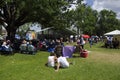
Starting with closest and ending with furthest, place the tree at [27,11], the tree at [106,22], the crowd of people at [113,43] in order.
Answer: the tree at [27,11]
the crowd of people at [113,43]
the tree at [106,22]

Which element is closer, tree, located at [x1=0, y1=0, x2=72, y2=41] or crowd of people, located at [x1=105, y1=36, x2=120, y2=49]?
tree, located at [x1=0, y1=0, x2=72, y2=41]

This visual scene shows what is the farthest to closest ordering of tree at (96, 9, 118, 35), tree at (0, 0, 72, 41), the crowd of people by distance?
tree at (96, 9, 118, 35) → the crowd of people → tree at (0, 0, 72, 41)

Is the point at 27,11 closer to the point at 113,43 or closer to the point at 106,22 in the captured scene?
the point at 113,43

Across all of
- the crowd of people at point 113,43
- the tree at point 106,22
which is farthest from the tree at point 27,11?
the tree at point 106,22

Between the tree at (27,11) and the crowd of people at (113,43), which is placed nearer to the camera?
the tree at (27,11)

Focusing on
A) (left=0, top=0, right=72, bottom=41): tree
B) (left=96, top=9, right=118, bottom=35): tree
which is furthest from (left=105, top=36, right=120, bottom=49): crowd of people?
(left=96, top=9, right=118, bottom=35): tree

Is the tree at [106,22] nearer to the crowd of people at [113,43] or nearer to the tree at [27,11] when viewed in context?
the crowd of people at [113,43]

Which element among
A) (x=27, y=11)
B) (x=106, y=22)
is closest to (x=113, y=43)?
(x=27, y=11)

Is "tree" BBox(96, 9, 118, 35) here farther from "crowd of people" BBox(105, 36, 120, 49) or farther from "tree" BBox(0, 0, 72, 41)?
"tree" BBox(0, 0, 72, 41)

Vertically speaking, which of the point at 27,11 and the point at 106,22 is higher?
the point at 106,22

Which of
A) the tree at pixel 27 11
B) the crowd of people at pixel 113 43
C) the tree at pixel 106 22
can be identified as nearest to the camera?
the tree at pixel 27 11

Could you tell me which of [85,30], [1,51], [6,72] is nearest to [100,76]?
[6,72]

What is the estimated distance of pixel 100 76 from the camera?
1345cm

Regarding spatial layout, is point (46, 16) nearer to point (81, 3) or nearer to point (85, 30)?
point (81, 3)
